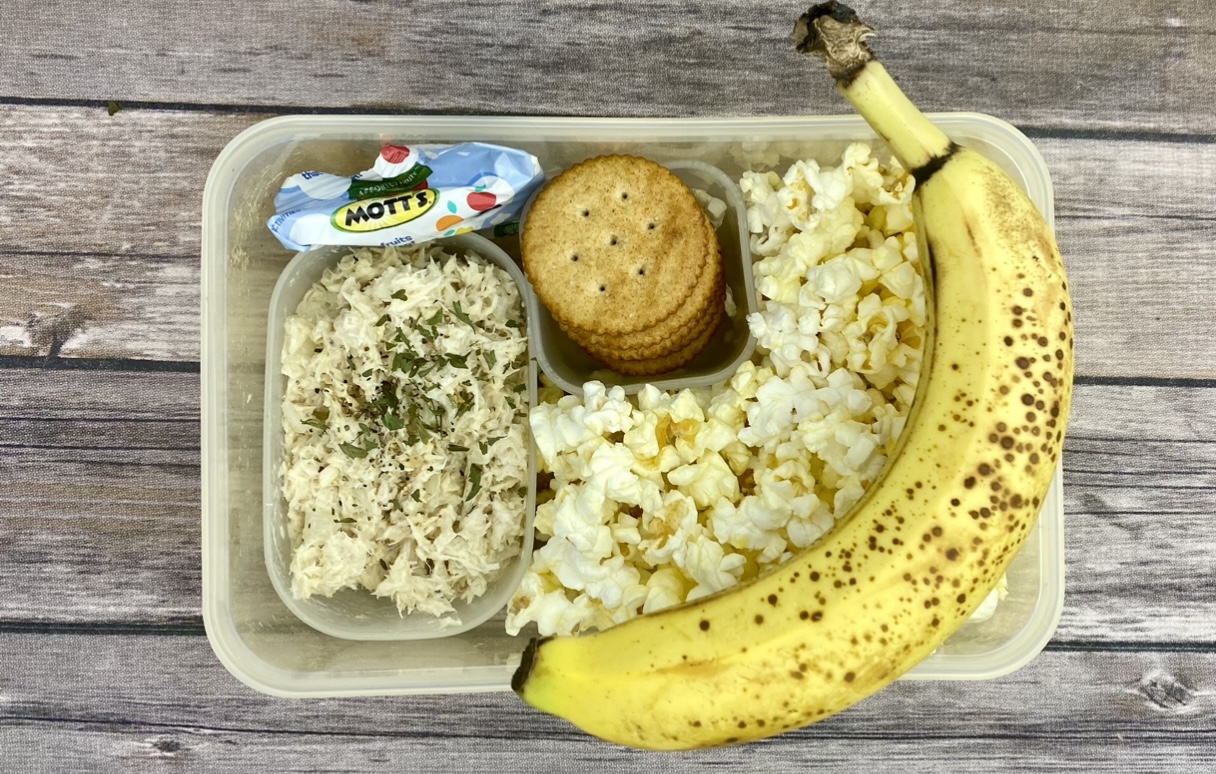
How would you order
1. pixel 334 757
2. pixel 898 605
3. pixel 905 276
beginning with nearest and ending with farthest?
pixel 898 605 < pixel 905 276 < pixel 334 757

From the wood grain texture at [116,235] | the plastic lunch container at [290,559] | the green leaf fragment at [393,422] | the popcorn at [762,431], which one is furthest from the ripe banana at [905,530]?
the wood grain texture at [116,235]

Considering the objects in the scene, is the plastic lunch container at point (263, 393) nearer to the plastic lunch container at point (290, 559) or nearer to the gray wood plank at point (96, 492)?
the plastic lunch container at point (290, 559)

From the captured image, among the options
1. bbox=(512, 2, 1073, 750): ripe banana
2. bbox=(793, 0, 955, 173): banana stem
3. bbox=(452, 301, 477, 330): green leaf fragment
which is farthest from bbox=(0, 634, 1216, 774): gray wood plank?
bbox=(793, 0, 955, 173): banana stem

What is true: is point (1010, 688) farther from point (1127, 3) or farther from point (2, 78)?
point (2, 78)

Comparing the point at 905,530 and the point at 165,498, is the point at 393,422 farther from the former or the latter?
the point at 905,530

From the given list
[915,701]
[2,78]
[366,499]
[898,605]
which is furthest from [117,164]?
[915,701]

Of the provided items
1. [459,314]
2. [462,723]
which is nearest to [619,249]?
[459,314]
